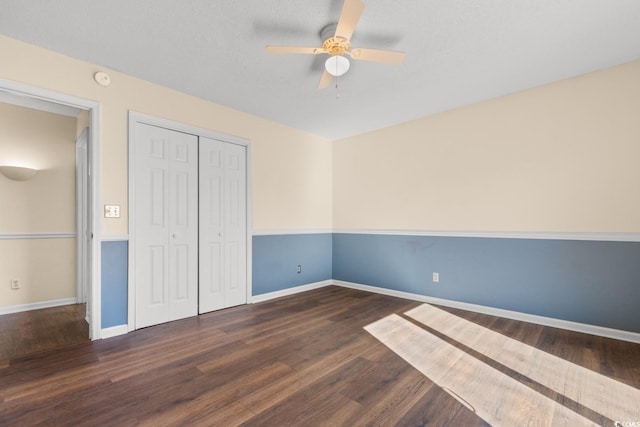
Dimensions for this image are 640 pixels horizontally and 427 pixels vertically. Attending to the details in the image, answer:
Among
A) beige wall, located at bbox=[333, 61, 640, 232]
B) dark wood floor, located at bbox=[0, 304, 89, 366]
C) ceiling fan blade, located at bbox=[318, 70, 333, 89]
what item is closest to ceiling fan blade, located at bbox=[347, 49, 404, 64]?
ceiling fan blade, located at bbox=[318, 70, 333, 89]

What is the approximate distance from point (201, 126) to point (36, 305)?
3251 mm

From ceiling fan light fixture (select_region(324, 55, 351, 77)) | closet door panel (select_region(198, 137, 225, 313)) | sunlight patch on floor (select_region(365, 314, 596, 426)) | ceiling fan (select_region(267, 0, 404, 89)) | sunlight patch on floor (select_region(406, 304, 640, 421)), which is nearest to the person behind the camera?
sunlight patch on floor (select_region(365, 314, 596, 426))

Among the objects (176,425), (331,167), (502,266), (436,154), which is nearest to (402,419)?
(176,425)

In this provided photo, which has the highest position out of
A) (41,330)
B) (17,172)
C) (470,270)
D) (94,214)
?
(17,172)

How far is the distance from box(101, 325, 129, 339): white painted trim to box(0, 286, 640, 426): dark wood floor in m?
0.09

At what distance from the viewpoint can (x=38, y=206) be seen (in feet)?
12.8

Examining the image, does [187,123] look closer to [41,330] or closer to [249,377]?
[41,330]

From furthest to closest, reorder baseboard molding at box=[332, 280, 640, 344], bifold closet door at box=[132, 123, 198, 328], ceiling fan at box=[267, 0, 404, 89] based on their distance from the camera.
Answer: bifold closet door at box=[132, 123, 198, 328] < baseboard molding at box=[332, 280, 640, 344] < ceiling fan at box=[267, 0, 404, 89]

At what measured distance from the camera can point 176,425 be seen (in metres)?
1.59

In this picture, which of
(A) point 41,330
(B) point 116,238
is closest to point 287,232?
(B) point 116,238

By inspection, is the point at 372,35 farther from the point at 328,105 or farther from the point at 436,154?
the point at 436,154

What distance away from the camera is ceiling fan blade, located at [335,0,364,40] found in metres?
1.77

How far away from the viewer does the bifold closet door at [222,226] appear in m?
3.61

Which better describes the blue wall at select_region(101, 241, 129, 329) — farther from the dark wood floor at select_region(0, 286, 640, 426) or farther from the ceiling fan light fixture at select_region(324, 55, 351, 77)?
the ceiling fan light fixture at select_region(324, 55, 351, 77)
